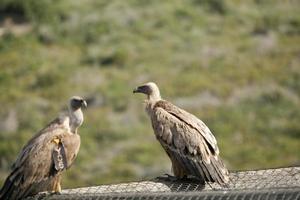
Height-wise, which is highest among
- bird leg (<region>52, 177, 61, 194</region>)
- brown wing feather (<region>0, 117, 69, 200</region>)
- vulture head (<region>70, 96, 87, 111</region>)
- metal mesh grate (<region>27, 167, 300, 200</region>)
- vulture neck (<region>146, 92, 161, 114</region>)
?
vulture head (<region>70, 96, 87, 111</region>)

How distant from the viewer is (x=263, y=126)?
2766 cm

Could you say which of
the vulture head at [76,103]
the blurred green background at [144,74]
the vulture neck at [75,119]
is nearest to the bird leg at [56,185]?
the vulture neck at [75,119]

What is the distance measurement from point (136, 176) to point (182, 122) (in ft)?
43.6

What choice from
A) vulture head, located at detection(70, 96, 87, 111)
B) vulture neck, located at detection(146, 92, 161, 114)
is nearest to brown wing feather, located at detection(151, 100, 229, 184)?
vulture neck, located at detection(146, 92, 161, 114)

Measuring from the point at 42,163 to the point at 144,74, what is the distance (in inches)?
878

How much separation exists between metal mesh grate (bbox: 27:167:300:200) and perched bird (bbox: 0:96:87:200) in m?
0.18

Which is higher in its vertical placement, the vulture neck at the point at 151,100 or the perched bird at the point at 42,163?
the vulture neck at the point at 151,100

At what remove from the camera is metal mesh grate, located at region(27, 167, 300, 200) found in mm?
8578

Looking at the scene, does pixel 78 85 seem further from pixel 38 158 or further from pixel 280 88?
pixel 38 158

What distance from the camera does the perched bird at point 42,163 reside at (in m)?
9.97

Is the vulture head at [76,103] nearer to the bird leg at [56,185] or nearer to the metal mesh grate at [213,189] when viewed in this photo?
the bird leg at [56,185]

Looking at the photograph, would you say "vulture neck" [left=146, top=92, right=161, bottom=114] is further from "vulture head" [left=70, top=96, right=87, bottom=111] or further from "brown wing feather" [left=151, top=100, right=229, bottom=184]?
"vulture head" [left=70, top=96, right=87, bottom=111]

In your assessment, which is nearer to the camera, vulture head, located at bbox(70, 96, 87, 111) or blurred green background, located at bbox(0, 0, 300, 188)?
vulture head, located at bbox(70, 96, 87, 111)

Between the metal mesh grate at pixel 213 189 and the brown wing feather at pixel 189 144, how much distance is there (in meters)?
0.17
